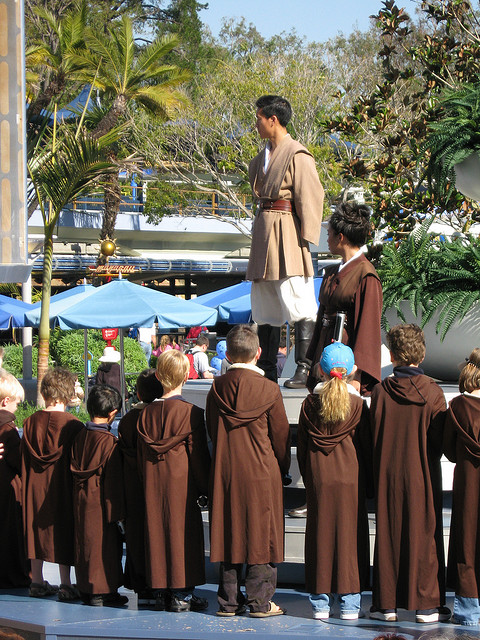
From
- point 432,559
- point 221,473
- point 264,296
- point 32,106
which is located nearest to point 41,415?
point 221,473

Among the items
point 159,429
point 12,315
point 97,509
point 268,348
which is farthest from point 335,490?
point 12,315

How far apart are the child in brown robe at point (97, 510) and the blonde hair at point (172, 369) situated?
1.35 ft

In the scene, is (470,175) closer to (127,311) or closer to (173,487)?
(173,487)

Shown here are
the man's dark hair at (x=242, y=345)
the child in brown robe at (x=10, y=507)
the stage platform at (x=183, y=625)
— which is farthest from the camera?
the child in brown robe at (x=10, y=507)

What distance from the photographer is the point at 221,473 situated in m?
4.58

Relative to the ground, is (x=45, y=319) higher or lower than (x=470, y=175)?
lower

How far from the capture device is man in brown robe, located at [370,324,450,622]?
4309 millimetres

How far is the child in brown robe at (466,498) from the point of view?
4.23 meters

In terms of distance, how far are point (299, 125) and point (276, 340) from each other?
1813cm

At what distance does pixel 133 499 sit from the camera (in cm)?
481

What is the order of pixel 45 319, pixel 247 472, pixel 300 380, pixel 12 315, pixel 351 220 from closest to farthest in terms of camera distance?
pixel 247 472, pixel 351 220, pixel 300 380, pixel 45 319, pixel 12 315

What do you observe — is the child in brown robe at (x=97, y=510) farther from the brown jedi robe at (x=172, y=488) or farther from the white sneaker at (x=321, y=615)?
the white sneaker at (x=321, y=615)

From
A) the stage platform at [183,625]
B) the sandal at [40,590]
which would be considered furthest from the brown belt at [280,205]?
the sandal at [40,590]

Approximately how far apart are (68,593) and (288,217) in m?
2.67
